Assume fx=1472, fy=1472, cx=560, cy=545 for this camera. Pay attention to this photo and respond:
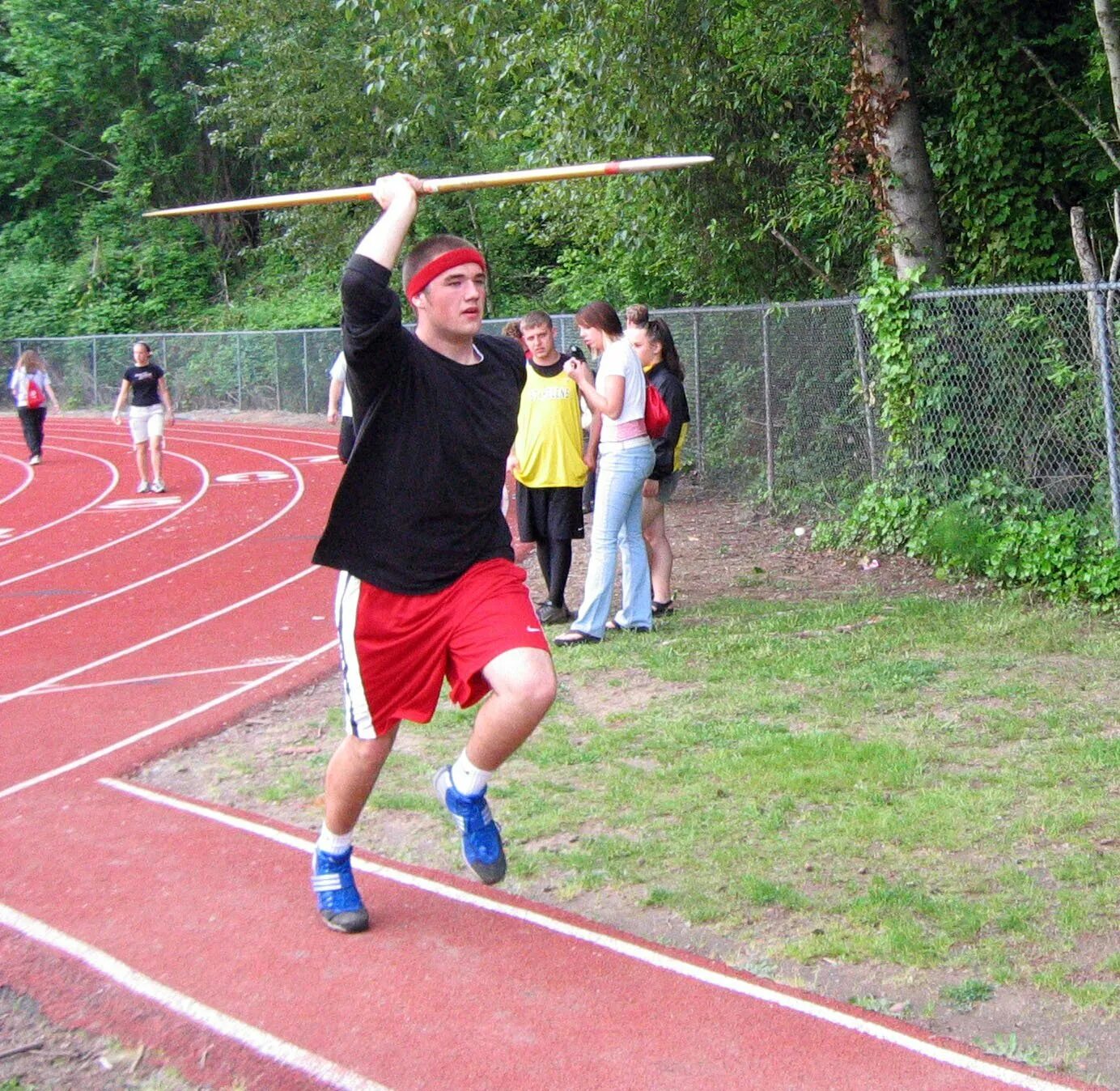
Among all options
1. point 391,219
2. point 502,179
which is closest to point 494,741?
point 391,219

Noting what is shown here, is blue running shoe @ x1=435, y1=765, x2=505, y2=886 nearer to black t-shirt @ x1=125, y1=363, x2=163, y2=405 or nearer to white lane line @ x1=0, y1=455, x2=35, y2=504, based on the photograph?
black t-shirt @ x1=125, y1=363, x2=163, y2=405

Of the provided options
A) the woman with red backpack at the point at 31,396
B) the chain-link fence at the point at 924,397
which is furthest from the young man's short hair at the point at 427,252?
the woman with red backpack at the point at 31,396

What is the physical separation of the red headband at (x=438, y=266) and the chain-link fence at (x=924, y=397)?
19.2 ft

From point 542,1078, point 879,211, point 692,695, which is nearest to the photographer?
point 542,1078

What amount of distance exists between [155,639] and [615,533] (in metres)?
3.47

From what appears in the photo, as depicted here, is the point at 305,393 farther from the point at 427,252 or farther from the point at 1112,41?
the point at 427,252

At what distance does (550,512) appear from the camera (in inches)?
356

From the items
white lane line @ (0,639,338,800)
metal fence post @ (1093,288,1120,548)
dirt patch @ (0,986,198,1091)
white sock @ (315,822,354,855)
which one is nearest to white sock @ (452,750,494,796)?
white sock @ (315,822,354,855)

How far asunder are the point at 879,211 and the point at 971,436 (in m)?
2.38

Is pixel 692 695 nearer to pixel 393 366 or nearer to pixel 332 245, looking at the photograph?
pixel 393 366

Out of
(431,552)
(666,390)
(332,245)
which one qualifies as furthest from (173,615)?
(332,245)

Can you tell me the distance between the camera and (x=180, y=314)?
4400cm

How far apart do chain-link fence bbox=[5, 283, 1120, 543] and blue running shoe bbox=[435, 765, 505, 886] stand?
5930 mm

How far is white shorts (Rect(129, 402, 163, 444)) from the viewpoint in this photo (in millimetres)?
18422
